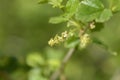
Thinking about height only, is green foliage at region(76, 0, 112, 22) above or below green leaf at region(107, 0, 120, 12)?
below

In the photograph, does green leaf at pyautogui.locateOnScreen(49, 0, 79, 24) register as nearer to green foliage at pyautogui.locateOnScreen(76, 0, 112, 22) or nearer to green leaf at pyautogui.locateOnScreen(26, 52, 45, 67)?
green foliage at pyautogui.locateOnScreen(76, 0, 112, 22)

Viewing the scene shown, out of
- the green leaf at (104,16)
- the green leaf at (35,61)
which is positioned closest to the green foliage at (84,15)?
the green leaf at (104,16)

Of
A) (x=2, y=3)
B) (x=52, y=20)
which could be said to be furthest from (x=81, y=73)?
(x=52, y=20)

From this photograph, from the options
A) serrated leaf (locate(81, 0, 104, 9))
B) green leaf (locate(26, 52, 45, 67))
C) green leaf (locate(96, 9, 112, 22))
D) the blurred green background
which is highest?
the blurred green background

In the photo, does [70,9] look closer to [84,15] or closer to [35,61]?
[84,15]

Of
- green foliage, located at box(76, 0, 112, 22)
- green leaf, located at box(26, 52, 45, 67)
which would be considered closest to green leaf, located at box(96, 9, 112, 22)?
green foliage, located at box(76, 0, 112, 22)

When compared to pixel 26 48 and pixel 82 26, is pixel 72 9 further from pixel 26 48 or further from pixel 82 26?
pixel 26 48

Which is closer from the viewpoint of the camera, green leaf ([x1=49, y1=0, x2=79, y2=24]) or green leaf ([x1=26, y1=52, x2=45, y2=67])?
green leaf ([x1=49, y1=0, x2=79, y2=24])

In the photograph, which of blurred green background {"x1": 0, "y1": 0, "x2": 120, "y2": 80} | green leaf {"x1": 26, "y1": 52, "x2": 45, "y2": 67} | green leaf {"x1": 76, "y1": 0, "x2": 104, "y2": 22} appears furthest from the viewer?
blurred green background {"x1": 0, "y1": 0, "x2": 120, "y2": 80}
